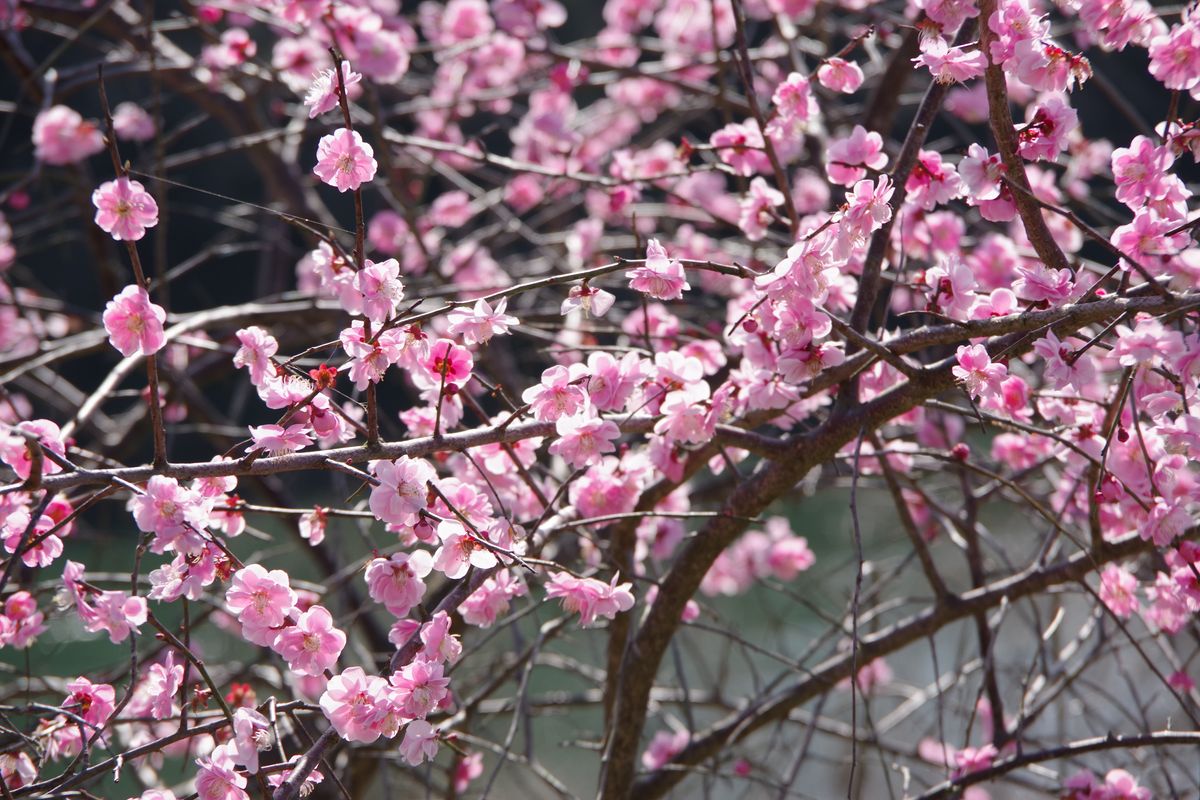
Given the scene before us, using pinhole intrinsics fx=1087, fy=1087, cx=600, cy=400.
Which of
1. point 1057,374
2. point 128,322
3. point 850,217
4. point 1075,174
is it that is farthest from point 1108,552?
point 1075,174

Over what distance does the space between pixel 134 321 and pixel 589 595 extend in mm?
444

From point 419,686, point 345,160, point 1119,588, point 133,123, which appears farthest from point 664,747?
point 133,123

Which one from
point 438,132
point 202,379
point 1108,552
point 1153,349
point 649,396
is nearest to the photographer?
point 1153,349

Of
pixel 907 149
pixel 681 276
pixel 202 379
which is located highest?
pixel 202 379

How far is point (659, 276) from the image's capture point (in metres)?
0.95

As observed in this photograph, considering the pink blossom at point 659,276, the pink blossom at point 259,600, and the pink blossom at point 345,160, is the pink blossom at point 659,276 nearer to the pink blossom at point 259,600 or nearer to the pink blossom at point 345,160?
the pink blossom at point 345,160

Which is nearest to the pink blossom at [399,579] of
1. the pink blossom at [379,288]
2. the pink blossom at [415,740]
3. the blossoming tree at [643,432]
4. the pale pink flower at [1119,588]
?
the blossoming tree at [643,432]

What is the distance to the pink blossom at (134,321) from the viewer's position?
87cm

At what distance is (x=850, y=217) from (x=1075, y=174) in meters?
1.71

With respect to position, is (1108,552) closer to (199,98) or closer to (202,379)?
(202,379)

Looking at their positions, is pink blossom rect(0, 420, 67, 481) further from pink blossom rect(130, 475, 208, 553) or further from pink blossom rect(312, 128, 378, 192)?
pink blossom rect(312, 128, 378, 192)

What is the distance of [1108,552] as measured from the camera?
1268 mm

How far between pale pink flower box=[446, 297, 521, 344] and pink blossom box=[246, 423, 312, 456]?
158 mm

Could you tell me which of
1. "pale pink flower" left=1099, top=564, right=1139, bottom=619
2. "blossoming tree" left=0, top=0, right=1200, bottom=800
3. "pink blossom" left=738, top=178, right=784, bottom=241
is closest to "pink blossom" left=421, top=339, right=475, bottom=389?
"blossoming tree" left=0, top=0, right=1200, bottom=800
